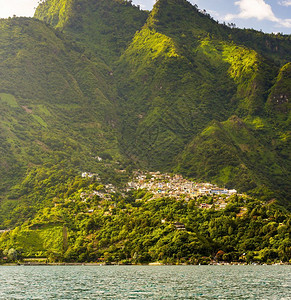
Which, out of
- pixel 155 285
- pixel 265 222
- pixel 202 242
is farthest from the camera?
pixel 265 222

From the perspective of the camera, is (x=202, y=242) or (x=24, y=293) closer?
(x=24, y=293)

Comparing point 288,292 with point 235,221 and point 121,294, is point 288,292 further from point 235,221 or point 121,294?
point 235,221

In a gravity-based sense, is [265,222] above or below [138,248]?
above

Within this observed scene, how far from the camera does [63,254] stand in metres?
194

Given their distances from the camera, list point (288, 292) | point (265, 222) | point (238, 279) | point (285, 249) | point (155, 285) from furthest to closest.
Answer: point (265, 222)
point (285, 249)
point (238, 279)
point (155, 285)
point (288, 292)

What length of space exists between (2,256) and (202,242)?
75310mm

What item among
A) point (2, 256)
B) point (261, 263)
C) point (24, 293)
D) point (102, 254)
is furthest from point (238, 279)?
point (2, 256)

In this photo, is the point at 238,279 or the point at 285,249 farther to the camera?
the point at 285,249

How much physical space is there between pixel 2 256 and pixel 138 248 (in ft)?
171

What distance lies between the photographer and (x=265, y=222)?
189375mm

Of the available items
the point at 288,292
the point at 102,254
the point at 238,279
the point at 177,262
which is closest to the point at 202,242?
the point at 177,262

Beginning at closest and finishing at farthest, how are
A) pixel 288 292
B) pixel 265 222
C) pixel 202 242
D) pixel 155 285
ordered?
pixel 288 292 → pixel 155 285 → pixel 202 242 → pixel 265 222

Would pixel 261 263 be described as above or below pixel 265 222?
below

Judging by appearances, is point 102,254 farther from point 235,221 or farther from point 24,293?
point 24,293
